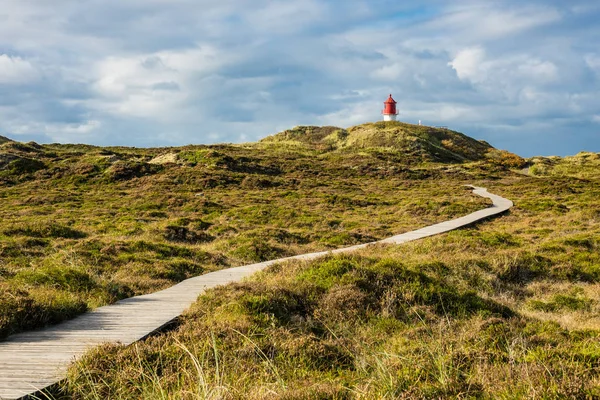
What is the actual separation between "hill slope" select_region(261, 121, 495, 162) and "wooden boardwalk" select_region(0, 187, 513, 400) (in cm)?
7048

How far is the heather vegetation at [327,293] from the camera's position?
Answer: 5855 mm

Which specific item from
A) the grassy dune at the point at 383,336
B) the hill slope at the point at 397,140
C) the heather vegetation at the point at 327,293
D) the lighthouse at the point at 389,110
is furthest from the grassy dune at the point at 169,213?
the lighthouse at the point at 389,110

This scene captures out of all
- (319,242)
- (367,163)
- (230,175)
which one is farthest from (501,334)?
(367,163)

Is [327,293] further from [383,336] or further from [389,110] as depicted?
[389,110]

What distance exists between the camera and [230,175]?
5116 centimetres

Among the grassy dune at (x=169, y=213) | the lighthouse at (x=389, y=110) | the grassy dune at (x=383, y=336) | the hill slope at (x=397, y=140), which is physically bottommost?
the grassy dune at (x=383, y=336)

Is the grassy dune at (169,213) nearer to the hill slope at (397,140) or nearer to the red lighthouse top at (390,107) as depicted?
the hill slope at (397,140)

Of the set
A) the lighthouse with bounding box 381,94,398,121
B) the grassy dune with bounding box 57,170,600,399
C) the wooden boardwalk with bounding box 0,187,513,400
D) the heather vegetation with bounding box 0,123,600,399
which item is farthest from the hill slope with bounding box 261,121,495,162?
the wooden boardwalk with bounding box 0,187,513,400

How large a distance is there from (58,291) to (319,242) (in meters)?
12.4

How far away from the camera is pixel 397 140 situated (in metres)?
88.8

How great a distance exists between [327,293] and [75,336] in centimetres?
472

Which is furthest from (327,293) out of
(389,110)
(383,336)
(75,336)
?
(389,110)

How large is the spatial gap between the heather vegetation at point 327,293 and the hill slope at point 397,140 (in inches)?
1823

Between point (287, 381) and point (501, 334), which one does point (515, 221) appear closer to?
point (501, 334)
